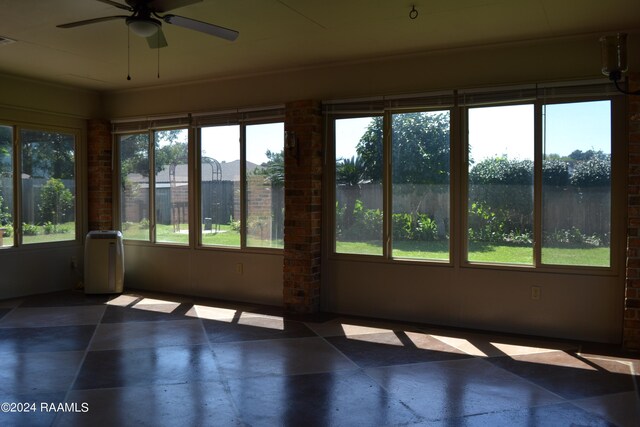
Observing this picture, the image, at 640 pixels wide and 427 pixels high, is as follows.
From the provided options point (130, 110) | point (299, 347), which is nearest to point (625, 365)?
point (299, 347)

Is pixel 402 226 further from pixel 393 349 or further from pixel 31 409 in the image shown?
pixel 31 409

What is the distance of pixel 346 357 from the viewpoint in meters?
4.19

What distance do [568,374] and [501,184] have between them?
1.84 meters

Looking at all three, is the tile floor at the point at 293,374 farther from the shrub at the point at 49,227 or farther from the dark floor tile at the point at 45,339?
the shrub at the point at 49,227

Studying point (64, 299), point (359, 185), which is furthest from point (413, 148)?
point (64, 299)

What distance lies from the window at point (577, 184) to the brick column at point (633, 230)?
24 cm

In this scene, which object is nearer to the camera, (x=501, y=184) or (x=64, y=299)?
(x=501, y=184)

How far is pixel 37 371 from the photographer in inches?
150

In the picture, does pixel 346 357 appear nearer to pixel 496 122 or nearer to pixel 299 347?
pixel 299 347

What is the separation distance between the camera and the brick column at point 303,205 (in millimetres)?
5578

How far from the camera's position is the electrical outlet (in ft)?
15.6

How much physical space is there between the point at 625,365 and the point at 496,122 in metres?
2.30

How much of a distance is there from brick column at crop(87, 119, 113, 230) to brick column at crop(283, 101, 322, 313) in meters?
2.91

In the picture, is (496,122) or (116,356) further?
(496,122)
